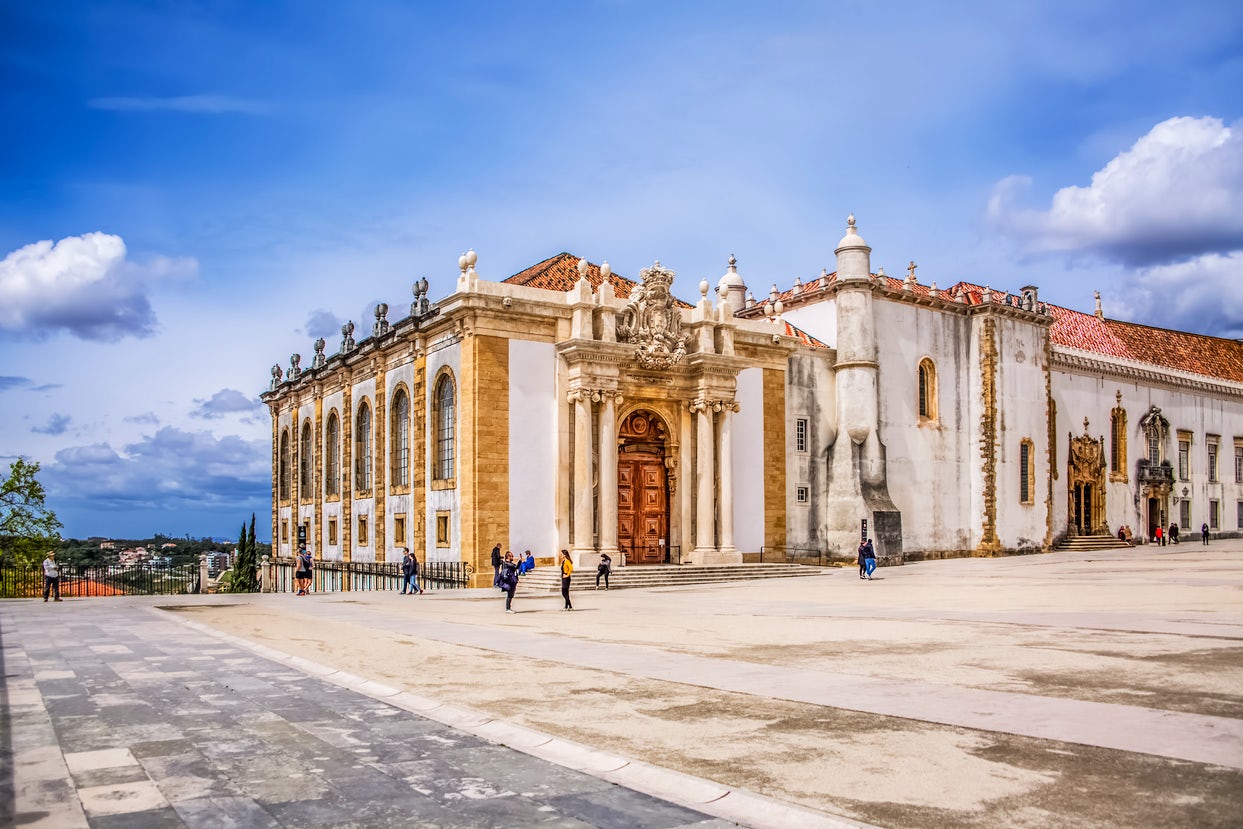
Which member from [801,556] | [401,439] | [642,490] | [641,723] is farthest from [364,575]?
[641,723]

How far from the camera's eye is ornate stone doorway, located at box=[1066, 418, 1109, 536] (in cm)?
5019

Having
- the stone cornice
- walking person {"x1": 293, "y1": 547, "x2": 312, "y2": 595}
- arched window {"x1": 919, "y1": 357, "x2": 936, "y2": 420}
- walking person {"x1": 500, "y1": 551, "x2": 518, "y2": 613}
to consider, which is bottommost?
walking person {"x1": 293, "y1": 547, "x2": 312, "y2": 595}

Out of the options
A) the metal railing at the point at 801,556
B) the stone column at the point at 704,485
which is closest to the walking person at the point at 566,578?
the stone column at the point at 704,485

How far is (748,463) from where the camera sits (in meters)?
37.9

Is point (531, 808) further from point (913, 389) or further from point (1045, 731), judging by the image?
point (913, 389)

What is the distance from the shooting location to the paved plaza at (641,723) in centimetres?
652

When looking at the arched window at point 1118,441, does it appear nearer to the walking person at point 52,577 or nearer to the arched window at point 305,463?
the arched window at point 305,463

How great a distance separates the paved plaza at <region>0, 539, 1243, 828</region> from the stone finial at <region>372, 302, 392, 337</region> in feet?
74.4

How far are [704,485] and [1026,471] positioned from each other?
763 inches

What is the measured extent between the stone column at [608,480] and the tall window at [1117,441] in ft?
105

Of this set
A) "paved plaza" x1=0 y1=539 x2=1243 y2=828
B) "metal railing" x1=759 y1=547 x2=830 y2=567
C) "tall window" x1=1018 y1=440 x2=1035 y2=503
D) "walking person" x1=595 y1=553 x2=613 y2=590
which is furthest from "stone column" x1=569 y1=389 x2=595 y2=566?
"tall window" x1=1018 y1=440 x2=1035 y2=503

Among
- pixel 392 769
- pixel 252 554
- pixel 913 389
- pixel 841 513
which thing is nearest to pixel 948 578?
pixel 841 513

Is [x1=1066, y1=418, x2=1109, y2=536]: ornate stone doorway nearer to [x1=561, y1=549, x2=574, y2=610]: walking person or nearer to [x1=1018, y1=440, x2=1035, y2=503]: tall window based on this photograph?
[x1=1018, y1=440, x2=1035, y2=503]: tall window

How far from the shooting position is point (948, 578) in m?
31.9
